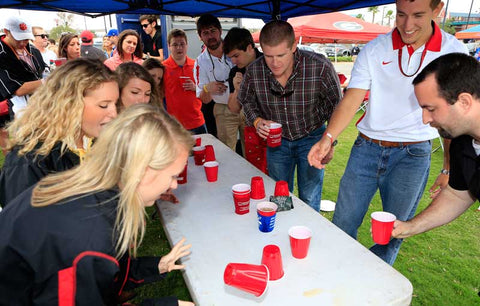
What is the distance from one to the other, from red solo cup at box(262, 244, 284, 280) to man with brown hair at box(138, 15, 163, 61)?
5528 mm

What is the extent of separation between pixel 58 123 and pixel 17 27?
325cm

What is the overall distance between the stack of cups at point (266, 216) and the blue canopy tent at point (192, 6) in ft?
9.78

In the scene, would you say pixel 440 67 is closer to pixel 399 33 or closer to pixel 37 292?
pixel 399 33

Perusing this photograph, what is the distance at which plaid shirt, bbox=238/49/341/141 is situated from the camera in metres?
2.71

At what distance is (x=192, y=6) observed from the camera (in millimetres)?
4203

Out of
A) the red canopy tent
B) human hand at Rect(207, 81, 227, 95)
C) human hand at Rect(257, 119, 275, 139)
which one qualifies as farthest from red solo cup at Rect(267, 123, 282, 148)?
the red canopy tent

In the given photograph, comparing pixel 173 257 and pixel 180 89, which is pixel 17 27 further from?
pixel 173 257

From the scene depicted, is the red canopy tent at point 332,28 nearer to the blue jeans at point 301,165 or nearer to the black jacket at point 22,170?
the blue jeans at point 301,165

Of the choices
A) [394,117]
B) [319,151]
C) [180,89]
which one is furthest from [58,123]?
[180,89]

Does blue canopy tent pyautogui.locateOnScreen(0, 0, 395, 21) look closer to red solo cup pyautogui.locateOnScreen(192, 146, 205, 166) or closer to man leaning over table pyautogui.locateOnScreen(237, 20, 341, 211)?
man leaning over table pyautogui.locateOnScreen(237, 20, 341, 211)

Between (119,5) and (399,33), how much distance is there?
341 cm

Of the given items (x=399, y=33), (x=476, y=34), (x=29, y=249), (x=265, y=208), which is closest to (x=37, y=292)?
(x=29, y=249)

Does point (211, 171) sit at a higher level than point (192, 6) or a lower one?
lower

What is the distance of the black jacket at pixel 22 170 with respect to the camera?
1558 mm
